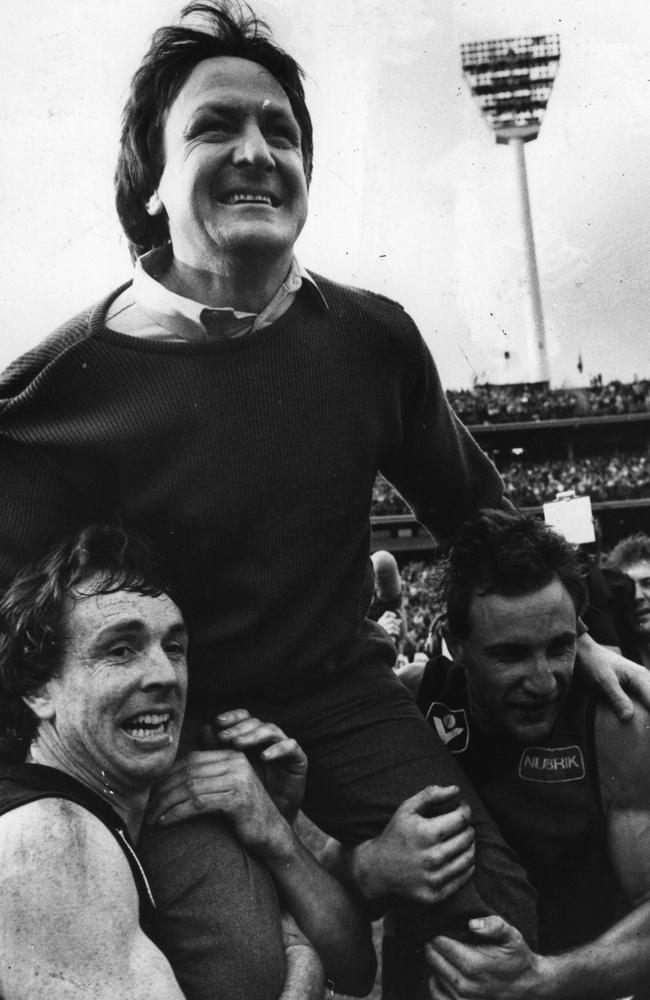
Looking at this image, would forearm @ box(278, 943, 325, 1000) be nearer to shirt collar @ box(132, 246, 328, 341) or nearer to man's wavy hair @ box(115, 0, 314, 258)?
shirt collar @ box(132, 246, 328, 341)

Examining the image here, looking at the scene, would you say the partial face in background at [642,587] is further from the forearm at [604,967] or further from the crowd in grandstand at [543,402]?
the crowd in grandstand at [543,402]

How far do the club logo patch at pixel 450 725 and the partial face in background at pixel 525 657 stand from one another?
0.13 metres

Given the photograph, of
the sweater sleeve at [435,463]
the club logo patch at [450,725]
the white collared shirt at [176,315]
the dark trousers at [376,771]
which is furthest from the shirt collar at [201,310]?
the club logo patch at [450,725]

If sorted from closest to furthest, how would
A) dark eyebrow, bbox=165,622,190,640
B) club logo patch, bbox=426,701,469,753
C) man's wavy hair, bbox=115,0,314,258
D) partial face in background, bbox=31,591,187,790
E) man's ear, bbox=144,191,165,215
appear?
partial face in background, bbox=31,591,187,790 → dark eyebrow, bbox=165,622,190,640 → man's wavy hair, bbox=115,0,314,258 → man's ear, bbox=144,191,165,215 → club logo patch, bbox=426,701,469,753

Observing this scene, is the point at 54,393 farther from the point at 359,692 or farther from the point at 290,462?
the point at 359,692

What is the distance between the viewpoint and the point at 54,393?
229 centimetres

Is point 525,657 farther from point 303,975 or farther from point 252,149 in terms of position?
point 252,149

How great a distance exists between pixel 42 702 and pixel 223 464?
0.73 m

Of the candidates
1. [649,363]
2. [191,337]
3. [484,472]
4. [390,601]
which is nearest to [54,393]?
[191,337]

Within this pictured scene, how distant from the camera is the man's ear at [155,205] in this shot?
2537 mm

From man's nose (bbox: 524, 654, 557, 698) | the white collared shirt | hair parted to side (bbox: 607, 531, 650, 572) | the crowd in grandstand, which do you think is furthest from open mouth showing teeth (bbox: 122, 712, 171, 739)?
the crowd in grandstand

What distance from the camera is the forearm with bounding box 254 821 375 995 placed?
7.41ft

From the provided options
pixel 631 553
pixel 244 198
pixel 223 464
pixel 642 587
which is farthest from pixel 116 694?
pixel 631 553

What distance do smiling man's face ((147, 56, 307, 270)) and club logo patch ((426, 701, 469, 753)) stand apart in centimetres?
152
